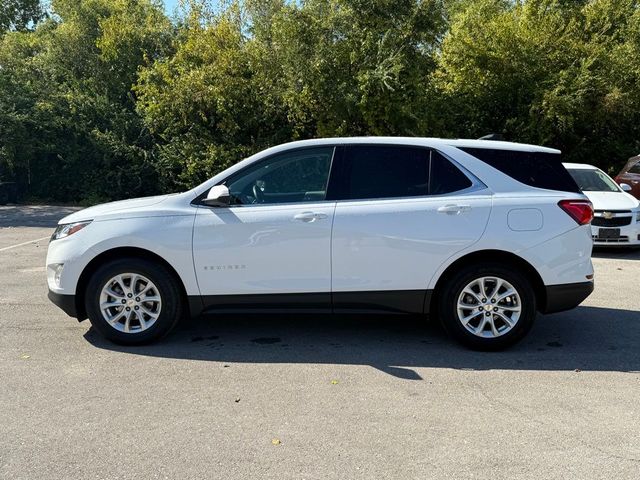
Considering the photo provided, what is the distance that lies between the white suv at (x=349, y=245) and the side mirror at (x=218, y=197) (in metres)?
0.01

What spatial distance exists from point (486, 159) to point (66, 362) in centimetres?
392

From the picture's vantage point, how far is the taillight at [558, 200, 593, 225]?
517 centimetres

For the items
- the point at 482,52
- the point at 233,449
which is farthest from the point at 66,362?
the point at 482,52

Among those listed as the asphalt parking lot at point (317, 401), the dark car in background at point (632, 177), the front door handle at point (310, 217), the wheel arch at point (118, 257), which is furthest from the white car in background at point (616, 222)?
the wheel arch at point (118, 257)

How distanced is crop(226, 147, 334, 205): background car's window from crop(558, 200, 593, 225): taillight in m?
2.03

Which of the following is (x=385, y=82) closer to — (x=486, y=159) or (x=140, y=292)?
(x=486, y=159)

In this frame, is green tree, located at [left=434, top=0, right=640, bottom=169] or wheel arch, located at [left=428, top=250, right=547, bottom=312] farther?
green tree, located at [left=434, top=0, right=640, bottom=169]

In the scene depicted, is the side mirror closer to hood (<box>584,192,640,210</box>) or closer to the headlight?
the headlight

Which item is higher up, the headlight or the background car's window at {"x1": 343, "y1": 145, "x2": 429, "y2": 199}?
the background car's window at {"x1": 343, "y1": 145, "x2": 429, "y2": 199}

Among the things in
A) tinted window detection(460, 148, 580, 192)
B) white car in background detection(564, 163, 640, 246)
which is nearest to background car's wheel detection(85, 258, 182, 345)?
tinted window detection(460, 148, 580, 192)

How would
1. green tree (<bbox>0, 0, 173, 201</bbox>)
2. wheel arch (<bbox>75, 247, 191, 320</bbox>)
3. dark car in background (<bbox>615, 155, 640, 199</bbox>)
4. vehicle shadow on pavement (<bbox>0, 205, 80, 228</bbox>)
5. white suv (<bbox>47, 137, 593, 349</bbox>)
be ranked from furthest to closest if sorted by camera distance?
green tree (<bbox>0, 0, 173, 201</bbox>), vehicle shadow on pavement (<bbox>0, 205, 80, 228</bbox>), dark car in background (<bbox>615, 155, 640, 199</bbox>), wheel arch (<bbox>75, 247, 191, 320</bbox>), white suv (<bbox>47, 137, 593, 349</bbox>)

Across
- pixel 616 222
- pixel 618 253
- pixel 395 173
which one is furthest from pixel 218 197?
→ pixel 618 253

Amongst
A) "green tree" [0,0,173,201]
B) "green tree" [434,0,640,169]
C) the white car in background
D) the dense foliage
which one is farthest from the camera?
"green tree" [0,0,173,201]

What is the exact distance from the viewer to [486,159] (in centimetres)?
538
